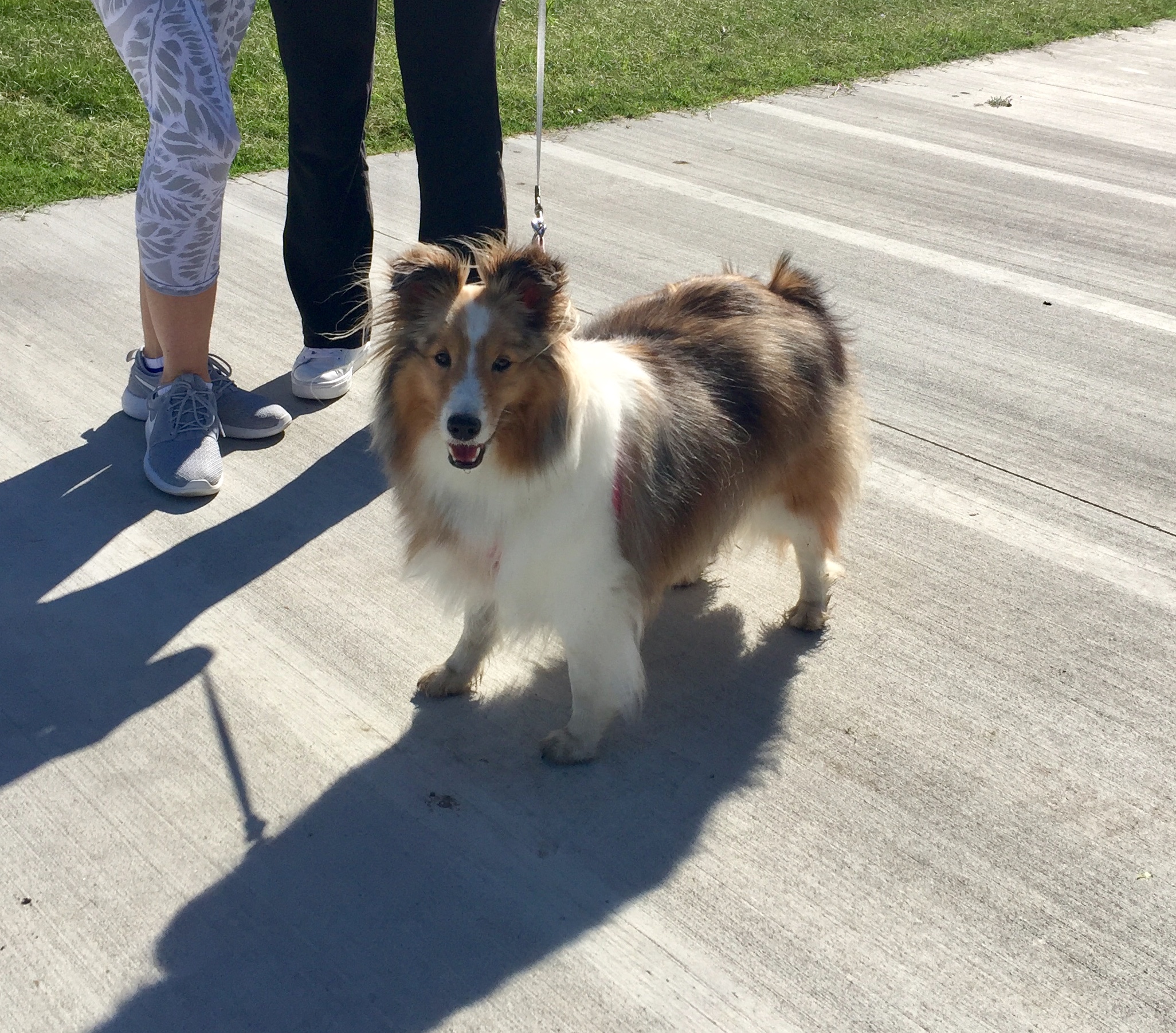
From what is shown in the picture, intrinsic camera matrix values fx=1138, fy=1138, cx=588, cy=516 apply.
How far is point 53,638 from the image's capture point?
10.8 ft

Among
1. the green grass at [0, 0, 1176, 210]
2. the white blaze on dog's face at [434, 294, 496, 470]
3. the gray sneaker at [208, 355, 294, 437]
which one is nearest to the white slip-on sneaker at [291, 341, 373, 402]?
the gray sneaker at [208, 355, 294, 437]

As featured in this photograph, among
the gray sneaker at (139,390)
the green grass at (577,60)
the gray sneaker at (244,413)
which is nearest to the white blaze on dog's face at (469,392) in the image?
the gray sneaker at (244,413)

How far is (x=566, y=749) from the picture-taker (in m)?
2.98

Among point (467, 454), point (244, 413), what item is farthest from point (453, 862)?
point (244, 413)

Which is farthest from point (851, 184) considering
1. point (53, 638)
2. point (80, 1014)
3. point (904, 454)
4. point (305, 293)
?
point (80, 1014)

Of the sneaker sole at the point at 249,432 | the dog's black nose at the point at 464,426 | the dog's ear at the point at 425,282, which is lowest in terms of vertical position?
the sneaker sole at the point at 249,432

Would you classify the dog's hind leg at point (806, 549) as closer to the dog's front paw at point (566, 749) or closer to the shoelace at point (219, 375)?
the dog's front paw at point (566, 749)

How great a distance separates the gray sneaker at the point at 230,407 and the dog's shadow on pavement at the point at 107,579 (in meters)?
0.10

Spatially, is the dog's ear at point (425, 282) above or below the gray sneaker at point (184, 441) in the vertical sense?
above

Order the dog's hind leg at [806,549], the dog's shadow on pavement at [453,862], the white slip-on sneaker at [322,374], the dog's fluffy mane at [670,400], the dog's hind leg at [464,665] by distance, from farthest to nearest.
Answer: the white slip-on sneaker at [322,374]
the dog's hind leg at [806,549]
the dog's hind leg at [464,665]
the dog's fluffy mane at [670,400]
the dog's shadow on pavement at [453,862]

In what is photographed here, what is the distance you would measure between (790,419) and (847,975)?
1.54 meters

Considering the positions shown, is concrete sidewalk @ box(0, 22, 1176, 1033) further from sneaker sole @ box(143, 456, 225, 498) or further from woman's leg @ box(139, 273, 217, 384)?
woman's leg @ box(139, 273, 217, 384)

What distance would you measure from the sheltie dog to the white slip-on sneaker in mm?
1561

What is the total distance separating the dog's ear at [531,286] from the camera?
273cm
